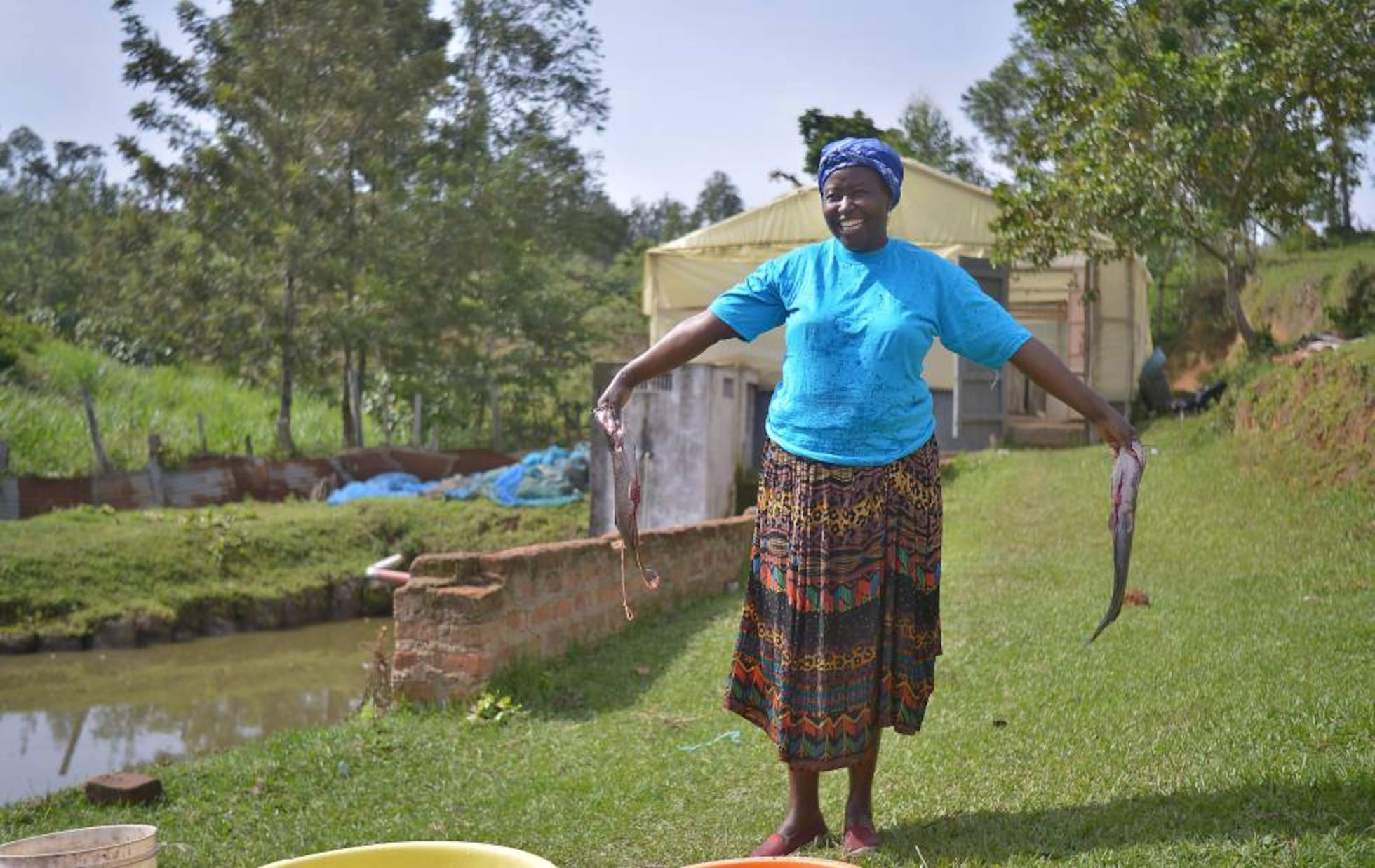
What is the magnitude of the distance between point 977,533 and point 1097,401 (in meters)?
7.64

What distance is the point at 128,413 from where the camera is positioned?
65.8 ft

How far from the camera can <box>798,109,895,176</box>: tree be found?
2103 centimetres

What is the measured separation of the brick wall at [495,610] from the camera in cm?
698

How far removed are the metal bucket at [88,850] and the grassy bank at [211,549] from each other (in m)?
10.8

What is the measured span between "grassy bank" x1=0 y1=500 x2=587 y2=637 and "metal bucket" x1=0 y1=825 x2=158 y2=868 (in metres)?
10.8

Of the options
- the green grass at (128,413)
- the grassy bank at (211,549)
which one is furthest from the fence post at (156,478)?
the grassy bank at (211,549)

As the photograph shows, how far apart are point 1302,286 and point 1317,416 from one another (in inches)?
424

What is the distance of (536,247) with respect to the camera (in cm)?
2603

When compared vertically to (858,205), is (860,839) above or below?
below

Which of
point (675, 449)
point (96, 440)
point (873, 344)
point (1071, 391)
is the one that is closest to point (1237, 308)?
point (675, 449)

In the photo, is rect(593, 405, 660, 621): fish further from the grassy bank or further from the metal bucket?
the grassy bank

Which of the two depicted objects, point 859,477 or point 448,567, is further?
point 448,567

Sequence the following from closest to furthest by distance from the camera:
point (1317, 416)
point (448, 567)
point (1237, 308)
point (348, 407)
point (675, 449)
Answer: point (448, 567) < point (1317, 416) < point (675, 449) < point (1237, 308) < point (348, 407)

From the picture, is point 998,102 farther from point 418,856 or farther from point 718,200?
point 418,856
